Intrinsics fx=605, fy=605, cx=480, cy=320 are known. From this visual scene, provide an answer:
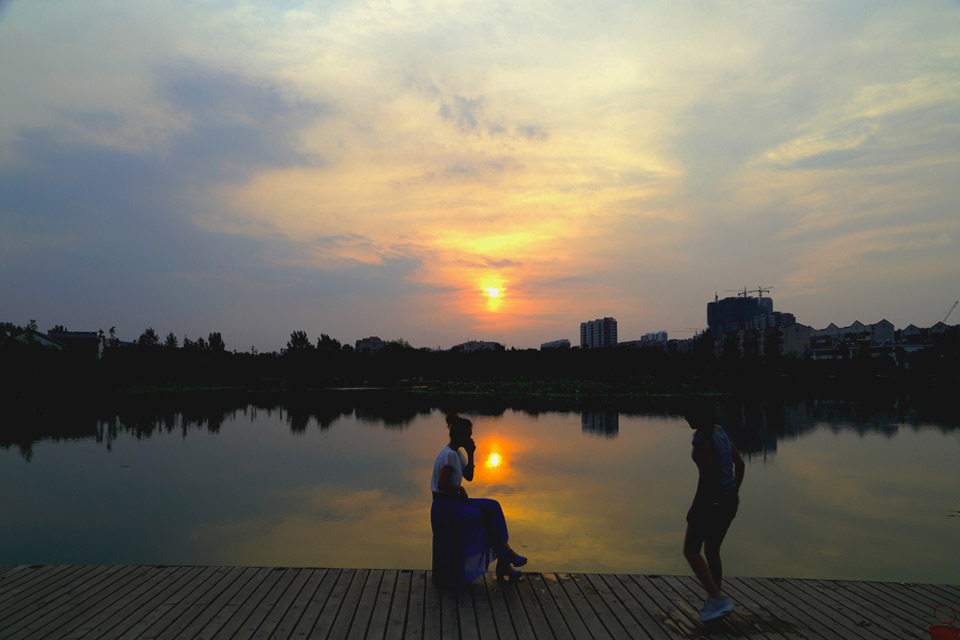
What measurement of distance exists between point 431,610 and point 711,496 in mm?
2568

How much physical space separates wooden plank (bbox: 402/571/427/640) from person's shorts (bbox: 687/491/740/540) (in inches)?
93.1

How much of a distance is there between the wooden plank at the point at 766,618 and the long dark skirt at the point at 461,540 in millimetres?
2134

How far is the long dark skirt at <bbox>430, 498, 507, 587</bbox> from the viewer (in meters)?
5.64

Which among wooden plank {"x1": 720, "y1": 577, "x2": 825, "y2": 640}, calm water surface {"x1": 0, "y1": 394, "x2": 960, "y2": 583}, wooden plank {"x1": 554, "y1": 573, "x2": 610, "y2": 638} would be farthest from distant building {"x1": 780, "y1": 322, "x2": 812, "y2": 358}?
wooden plank {"x1": 554, "y1": 573, "x2": 610, "y2": 638}

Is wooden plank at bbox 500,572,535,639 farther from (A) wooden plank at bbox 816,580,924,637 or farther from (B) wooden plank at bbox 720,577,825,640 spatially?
(A) wooden plank at bbox 816,580,924,637

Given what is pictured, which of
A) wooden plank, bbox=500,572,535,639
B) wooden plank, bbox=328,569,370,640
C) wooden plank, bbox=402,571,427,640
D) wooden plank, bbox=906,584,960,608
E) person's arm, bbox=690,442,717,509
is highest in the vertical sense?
person's arm, bbox=690,442,717,509

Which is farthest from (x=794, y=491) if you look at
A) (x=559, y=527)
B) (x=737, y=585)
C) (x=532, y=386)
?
(x=532, y=386)

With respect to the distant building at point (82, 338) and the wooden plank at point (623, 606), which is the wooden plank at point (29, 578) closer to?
the wooden plank at point (623, 606)

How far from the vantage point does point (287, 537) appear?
10289mm

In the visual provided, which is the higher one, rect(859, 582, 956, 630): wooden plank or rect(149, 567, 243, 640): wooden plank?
rect(149, 567, 243, 640): wooden plank

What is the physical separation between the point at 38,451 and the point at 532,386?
42.4 meters

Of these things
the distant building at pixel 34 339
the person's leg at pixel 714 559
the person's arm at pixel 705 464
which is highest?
the distant building at pixel 34 339

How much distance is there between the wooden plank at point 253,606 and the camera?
4.82 meters

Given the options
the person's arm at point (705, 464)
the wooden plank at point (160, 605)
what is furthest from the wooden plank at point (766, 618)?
the wooden plank at point (160, 605)
